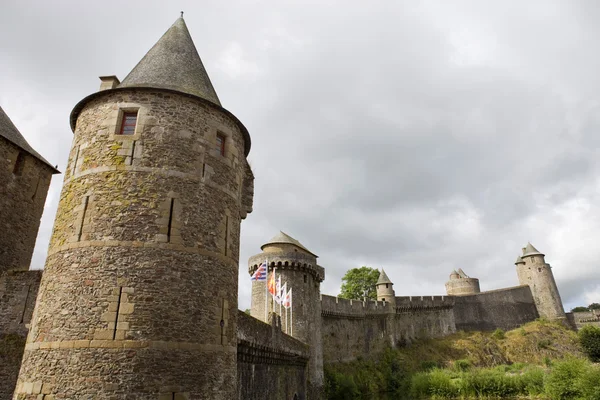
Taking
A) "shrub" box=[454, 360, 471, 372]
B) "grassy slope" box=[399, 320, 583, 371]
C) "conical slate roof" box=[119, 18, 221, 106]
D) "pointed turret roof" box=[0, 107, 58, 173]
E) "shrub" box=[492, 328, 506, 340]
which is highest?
"pointed turret roof" box=[0, 107, 58, 173]

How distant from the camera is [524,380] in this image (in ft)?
97.1

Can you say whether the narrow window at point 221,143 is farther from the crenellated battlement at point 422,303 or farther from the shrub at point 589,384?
the crenellated battlement at point 422,303

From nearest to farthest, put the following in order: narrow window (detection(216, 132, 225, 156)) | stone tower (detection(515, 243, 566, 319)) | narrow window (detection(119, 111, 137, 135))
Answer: narrow window (detection(119, 111, 137, 135)) → narrow window (detection(216, 132, 225, 156)) → stone tower (detection(515, 243, 566, 319))

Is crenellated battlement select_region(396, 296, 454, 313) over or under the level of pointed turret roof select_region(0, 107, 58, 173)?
under

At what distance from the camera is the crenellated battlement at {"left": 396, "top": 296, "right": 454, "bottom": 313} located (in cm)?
4212

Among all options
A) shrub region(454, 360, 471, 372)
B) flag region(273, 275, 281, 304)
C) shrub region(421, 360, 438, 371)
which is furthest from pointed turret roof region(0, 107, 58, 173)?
shrub region(454, 360, 471, 372)

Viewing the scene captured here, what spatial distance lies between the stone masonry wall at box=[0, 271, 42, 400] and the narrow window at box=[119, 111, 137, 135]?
7174 mm

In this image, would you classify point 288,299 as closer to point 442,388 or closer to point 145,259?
point 145,259

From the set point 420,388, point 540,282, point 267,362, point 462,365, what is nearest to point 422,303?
point 462,365

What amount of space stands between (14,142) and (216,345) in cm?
1325

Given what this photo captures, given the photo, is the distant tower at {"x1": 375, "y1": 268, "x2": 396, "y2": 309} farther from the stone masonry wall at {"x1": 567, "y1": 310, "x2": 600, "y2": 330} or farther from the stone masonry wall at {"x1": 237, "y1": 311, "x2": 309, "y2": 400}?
the stone masonry wall at {"x1": 567, "y1": 310, "x2": 600, "y2": 330}

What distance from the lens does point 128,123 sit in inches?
370

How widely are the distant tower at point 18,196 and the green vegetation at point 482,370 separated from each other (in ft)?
63.0

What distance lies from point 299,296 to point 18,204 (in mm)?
15157
